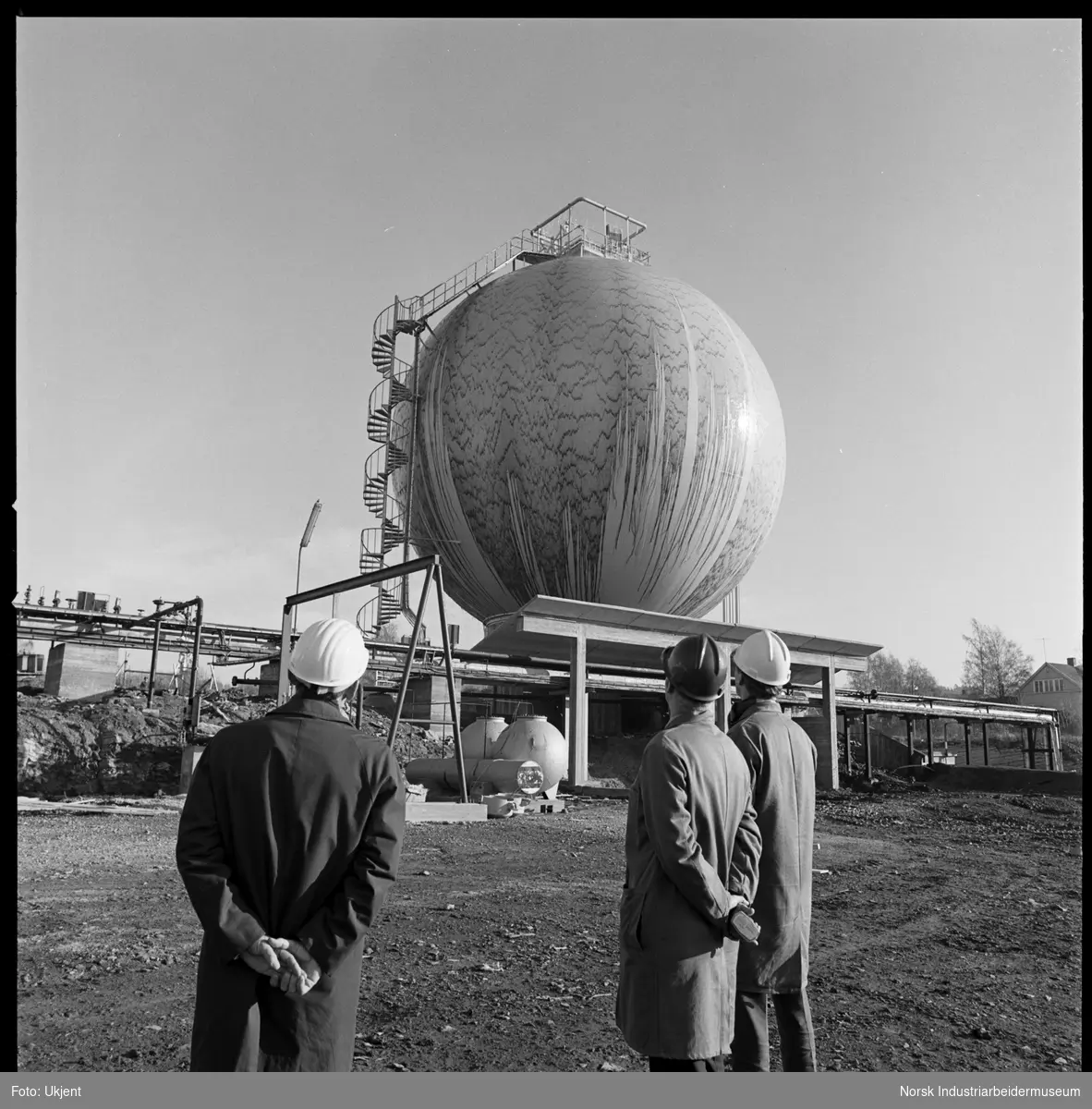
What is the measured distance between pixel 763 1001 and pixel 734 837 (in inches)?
28.5

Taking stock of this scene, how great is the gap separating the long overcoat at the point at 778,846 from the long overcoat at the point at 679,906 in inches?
17.9

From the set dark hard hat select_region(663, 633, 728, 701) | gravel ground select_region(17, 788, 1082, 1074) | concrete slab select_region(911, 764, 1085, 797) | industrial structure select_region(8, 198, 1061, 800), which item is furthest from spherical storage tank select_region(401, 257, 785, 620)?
dark hard hat select_region(663, 633, 728, 701)

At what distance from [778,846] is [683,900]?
2.53 feet

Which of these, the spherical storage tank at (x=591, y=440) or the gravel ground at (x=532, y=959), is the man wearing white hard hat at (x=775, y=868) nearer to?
the gravel ground at (x=532, y=959)

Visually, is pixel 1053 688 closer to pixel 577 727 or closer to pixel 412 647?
pixel 577 727

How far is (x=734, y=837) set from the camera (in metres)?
2.98

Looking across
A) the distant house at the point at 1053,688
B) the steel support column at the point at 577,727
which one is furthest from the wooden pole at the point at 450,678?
the distant house at the point at 1053,688

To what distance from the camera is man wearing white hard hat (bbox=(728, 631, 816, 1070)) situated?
3213 millimetres

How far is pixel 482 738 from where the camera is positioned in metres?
17.5

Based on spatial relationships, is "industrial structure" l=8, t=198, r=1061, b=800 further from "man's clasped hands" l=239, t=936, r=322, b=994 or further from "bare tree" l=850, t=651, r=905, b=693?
"bare tree" l=850, t=651, r=905, b=693

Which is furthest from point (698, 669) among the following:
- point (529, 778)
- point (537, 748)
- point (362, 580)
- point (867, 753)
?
point (867, 753)

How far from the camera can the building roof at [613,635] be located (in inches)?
711
